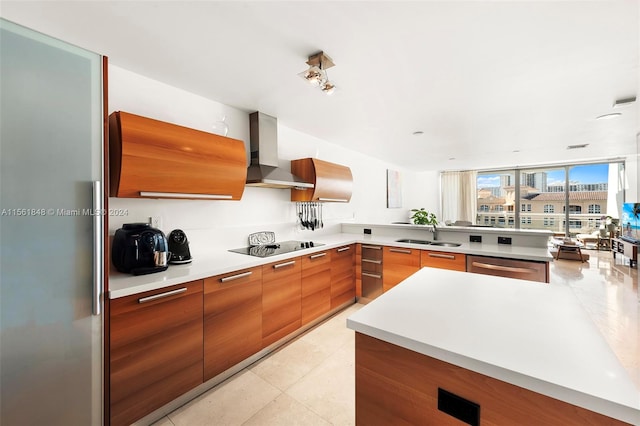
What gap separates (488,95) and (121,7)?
274 cm

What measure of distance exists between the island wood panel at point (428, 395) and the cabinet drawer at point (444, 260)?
209cm

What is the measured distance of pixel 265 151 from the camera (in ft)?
8.84

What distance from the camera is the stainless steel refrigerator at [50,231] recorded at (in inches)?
42.9

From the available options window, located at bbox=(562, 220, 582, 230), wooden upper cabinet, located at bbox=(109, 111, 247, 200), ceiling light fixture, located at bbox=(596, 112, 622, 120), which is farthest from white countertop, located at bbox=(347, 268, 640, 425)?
window, located at bbox=(562, 220, 582, 230)

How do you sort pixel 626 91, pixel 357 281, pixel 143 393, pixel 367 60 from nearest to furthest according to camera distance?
1. pixel 143 393
2. pixel 367 60
3. pixel 626 91
4. pixel 357 281

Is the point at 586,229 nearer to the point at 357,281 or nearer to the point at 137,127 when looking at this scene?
the point at 357,281

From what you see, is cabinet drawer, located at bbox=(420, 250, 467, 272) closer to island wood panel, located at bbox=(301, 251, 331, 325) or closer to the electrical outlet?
island wood panel, located at bbox=(301, 251, 331, 325)

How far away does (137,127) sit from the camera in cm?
160

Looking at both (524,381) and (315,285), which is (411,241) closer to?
(315,285)

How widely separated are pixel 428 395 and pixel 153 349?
152 cm

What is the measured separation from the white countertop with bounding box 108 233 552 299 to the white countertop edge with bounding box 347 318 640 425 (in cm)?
128

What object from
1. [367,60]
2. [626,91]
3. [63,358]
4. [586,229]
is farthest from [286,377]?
[586,229]

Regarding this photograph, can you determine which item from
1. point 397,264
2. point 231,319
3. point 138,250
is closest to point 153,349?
point 231,319

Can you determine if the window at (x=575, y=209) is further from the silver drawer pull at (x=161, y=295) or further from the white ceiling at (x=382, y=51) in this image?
the silver drawer pull at (x=161, y=295)
